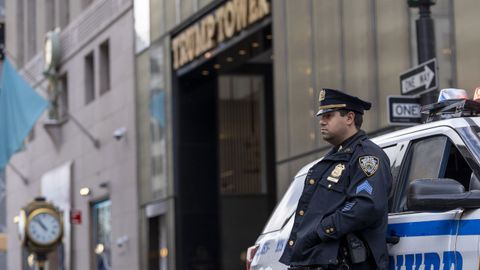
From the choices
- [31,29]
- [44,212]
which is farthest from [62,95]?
[44,212]

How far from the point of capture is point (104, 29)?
32.6 meters

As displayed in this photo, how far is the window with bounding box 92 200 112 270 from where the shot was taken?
32.1 meters

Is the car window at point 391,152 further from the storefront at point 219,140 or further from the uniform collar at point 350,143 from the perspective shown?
the storefront at point 219,140

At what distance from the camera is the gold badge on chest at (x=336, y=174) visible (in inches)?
258

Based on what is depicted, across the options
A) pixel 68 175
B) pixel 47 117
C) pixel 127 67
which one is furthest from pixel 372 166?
pixel 47 117

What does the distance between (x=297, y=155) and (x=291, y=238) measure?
1306 centimetres

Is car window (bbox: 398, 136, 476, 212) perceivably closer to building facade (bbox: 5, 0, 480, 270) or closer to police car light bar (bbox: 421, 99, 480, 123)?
police car light bar (bbox: 421, 99, 480, 123)

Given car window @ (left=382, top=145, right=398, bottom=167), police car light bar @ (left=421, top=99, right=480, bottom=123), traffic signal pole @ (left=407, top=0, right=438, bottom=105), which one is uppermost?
traffic signal pole @ (left=407, top=0, right=438, bottom=105)

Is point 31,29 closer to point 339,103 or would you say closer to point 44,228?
point 44,228

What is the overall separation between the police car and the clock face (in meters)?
22.8

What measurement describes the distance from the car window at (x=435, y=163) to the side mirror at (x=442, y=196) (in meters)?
0.41

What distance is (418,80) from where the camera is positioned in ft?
38.3

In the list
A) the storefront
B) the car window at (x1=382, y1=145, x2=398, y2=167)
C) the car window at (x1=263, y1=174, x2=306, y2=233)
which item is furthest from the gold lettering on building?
the car window at (x1=382, y1=145, x2=398, y2=167)

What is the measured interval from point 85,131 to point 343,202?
2686 cm
